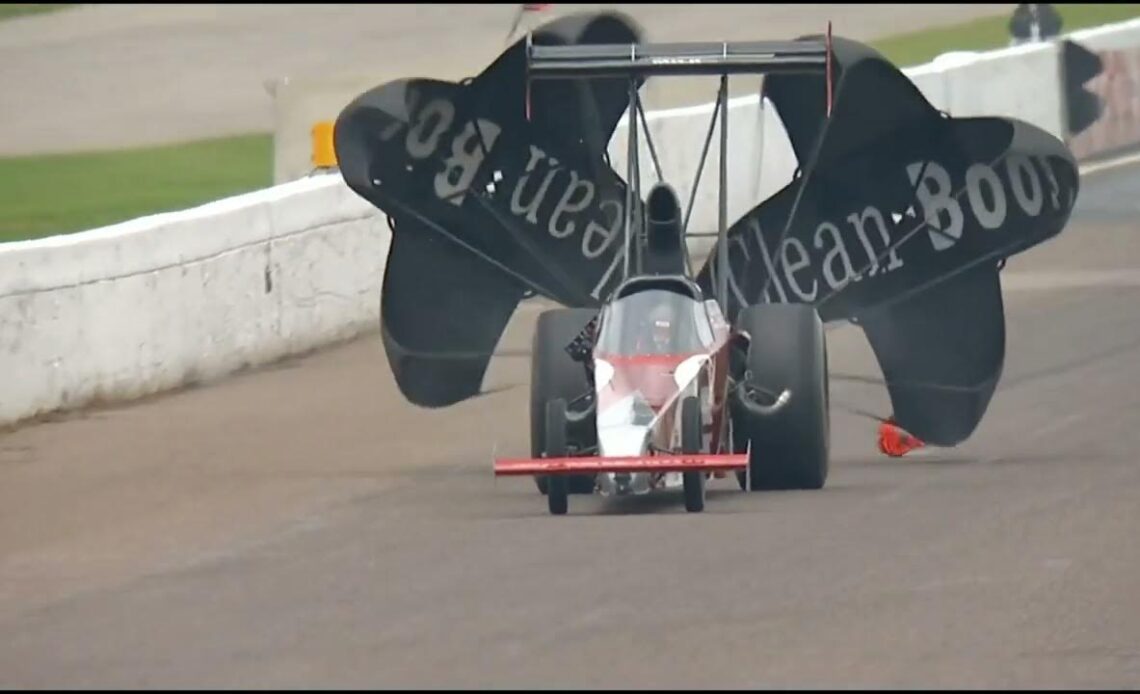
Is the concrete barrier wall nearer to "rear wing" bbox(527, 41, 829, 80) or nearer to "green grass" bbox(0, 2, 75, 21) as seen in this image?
"rear wing" bbox(527, 41, 829, 80)

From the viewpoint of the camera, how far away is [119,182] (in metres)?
27.5

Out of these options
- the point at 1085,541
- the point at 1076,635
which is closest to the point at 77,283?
the point at 1085,541

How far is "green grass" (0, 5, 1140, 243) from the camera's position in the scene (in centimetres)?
2447

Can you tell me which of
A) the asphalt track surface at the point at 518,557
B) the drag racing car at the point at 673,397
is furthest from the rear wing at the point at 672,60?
the asphalt track surface at the point at 518,557

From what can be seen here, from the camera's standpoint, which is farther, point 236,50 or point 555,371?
point 236,50

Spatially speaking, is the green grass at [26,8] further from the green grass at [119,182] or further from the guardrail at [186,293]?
the guardrail at [186,293]

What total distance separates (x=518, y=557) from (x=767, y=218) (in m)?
3.78

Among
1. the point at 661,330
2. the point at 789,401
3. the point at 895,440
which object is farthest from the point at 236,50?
the point at 661,330

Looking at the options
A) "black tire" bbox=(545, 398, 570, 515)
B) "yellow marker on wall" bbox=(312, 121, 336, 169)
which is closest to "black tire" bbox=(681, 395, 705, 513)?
"black tire" bbox=(545, 398, 570, 515)

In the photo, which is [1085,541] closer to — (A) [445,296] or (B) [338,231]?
(A) [445,296]

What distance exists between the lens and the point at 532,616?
10500 millimetres

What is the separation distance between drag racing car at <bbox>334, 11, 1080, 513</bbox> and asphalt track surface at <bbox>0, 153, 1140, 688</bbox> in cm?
51

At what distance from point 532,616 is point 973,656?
5.27 feet

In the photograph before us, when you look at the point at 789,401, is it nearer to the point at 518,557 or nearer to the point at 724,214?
the point at 724,214
